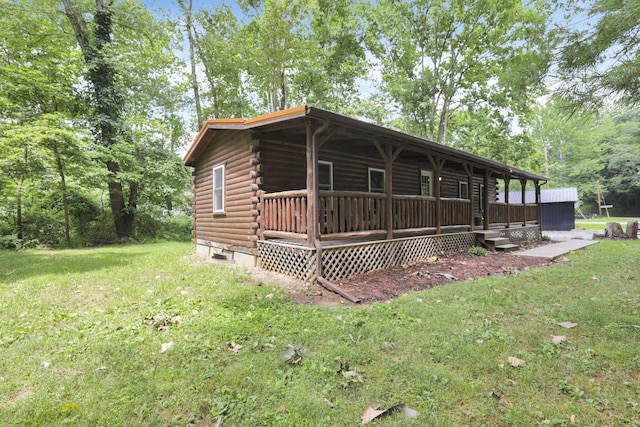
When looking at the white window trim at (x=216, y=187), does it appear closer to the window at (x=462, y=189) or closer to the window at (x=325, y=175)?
the window at (x=325, y=175)

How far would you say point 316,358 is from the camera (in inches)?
121

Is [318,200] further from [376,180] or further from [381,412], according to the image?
[376,180]

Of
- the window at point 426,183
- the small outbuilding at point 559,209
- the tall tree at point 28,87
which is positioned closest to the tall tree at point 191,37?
the tall tree at point 28,87

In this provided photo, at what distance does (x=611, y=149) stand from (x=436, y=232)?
45.7 meters

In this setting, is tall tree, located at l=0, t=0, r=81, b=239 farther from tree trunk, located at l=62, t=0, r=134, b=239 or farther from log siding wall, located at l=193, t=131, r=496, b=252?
log siding wall, located at l=193, t=131, r=496, b=252

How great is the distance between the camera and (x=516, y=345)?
11.0 ft

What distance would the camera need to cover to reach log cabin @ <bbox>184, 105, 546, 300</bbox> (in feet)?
20.4

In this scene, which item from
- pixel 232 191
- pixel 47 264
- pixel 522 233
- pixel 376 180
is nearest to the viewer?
pixel 47 264

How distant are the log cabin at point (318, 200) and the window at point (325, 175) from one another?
0.03 meters

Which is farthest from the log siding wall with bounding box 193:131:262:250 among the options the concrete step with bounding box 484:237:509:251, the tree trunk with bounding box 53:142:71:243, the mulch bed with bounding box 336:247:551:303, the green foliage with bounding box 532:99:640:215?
the green foliage with bounding box 532:99:640:215

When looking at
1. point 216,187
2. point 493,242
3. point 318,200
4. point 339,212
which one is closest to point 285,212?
point 318,200

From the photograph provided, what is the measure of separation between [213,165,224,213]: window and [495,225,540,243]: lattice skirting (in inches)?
403

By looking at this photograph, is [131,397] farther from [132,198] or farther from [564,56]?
[132,198]

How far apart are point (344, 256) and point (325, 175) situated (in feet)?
11.4
